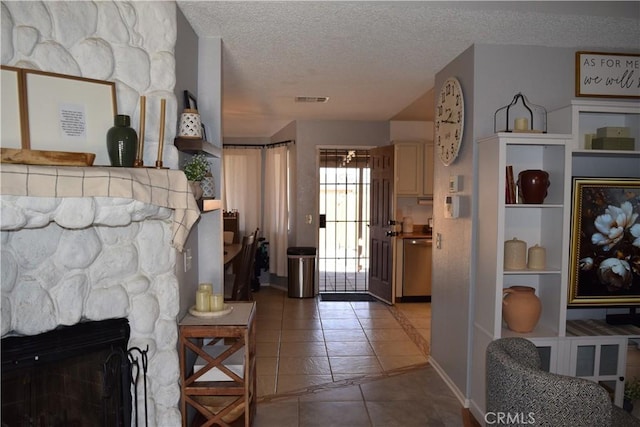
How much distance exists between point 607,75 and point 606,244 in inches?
46.0

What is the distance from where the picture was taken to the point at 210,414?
233 centimetres

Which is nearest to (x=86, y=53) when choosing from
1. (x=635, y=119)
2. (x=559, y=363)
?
(x=559, y=363)

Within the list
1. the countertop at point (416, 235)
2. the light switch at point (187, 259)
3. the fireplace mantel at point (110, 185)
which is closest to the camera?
the fireplace mantel at point (110, 185)

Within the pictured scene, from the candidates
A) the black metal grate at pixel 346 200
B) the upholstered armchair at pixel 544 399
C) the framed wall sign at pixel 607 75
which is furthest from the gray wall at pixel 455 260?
the black metal grate at pixel 346 200

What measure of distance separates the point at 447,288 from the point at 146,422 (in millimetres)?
2304

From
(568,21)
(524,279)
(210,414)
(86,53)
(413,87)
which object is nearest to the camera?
(86,53)

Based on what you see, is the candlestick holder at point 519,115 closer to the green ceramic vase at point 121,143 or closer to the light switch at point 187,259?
the light switch at point 187,259

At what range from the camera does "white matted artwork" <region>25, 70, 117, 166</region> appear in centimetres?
165

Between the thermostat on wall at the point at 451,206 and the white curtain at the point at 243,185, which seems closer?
the thermostat on wall at the point at 451,206

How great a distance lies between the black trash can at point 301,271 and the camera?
5.92m

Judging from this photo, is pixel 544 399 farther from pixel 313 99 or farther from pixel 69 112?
pixel 313 99

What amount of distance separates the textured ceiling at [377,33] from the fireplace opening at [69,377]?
70.3 inches

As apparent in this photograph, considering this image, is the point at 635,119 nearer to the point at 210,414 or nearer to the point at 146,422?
the point at 210,414

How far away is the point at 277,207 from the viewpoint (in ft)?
21.5
